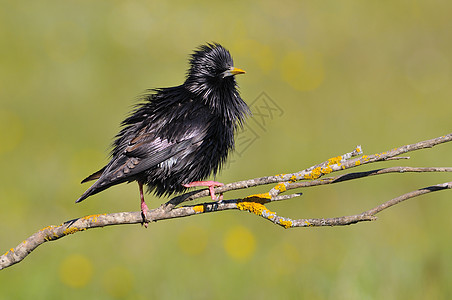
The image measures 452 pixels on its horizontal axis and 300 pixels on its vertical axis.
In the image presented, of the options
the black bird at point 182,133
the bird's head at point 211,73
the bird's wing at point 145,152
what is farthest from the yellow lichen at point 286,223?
the bird's head at point 211,73

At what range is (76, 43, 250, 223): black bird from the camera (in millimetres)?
3781

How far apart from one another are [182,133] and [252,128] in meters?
3.08

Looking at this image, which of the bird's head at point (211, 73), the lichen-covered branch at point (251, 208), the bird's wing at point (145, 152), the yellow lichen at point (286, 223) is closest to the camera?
the lichen-covered branch at point (251, 208)

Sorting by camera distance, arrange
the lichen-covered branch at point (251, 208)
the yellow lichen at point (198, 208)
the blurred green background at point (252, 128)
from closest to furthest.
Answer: the lichen-covered branch at point (251, 208) → the yellow lichen at point (198, 208) → the blurred green background at point (252, 128)

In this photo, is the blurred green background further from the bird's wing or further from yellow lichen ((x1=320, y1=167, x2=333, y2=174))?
yellow lichen ((x1=320, y1=167, x2=333, y2=174))

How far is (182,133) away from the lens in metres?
3.86

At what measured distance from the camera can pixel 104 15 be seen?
30.0 feet

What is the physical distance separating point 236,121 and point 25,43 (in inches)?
217

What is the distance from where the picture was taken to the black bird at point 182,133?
3.78 metres

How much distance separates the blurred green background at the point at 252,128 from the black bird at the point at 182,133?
4.71 feet

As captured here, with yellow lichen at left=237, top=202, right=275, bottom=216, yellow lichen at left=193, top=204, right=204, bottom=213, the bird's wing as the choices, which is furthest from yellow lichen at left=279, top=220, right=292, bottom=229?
the bird's wing

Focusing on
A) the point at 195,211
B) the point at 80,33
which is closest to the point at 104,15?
the point at 80,33

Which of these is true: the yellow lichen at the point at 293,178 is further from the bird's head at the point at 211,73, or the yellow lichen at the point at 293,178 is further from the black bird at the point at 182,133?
the bird's head at the point at 211,73

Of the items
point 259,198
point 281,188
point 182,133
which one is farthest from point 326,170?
point 182,133
